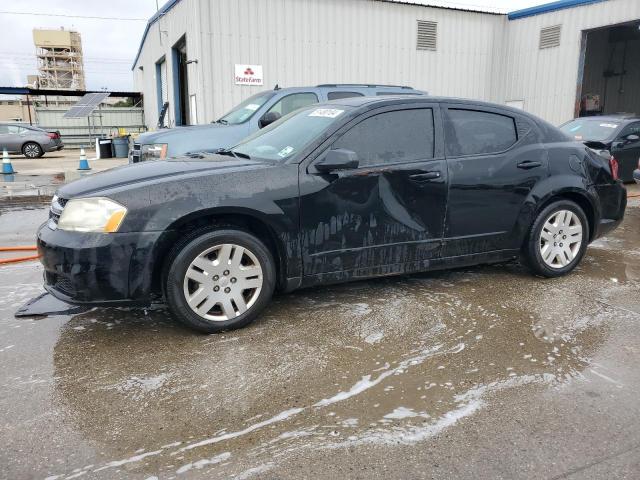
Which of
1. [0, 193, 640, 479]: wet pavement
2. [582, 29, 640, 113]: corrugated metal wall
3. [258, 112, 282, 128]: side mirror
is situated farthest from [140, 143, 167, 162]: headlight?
[582, 29, 640, 113]: corrugated metal wall

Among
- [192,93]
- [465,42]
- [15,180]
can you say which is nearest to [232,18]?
[192,93]

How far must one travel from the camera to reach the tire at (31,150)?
68.3ft

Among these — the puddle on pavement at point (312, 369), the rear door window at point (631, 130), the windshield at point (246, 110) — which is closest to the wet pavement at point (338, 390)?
the puddle on pavement at point (312, 369)

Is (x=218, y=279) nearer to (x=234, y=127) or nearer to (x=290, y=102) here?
(x=234, y=127)

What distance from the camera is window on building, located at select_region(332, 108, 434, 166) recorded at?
3910 millimetres

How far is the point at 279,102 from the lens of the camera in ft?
25.8

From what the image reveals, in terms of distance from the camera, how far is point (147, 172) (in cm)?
364

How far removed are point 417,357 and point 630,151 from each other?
9460mm

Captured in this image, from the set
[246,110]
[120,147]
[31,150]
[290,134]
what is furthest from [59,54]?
[290,134]

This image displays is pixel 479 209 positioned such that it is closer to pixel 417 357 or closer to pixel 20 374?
pixel 417 357

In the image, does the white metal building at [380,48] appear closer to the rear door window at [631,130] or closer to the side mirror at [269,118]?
the rear door window at [631,130]

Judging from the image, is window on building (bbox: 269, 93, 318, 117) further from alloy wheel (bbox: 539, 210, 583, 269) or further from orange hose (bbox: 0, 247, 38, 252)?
alloy wheel (bbox: 539, 210, 583, 269)

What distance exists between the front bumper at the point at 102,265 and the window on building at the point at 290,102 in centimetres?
493

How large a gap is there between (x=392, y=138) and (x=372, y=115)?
0.23m
